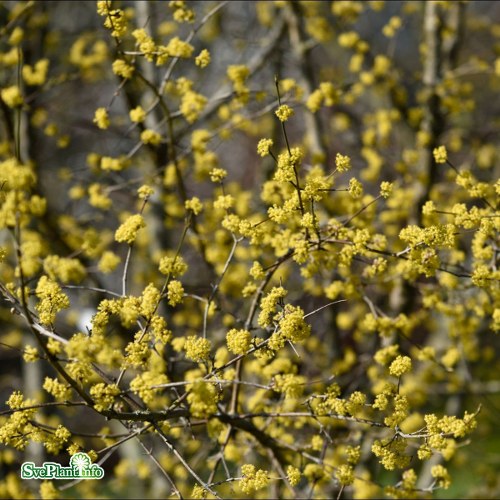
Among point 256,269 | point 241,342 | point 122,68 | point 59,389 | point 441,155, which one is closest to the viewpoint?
point 241,342

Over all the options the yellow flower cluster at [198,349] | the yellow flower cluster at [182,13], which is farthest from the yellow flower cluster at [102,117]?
the yellow flower cluster at [198,349]

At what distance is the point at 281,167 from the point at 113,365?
1052mm

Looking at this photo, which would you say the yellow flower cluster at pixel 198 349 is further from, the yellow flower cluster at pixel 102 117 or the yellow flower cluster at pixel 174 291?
the yellow flower cluster at pixel 102 117

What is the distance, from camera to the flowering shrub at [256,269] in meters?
2.45

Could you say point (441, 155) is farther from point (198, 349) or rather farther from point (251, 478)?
point (251, 478)

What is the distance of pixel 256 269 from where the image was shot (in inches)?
108

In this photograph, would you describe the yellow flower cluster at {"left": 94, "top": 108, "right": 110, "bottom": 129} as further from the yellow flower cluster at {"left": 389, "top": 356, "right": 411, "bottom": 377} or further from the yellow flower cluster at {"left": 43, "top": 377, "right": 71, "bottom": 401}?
the yellow flower cluster at {"left": 389, "top": 356, "right": 411, "bottom": 377}

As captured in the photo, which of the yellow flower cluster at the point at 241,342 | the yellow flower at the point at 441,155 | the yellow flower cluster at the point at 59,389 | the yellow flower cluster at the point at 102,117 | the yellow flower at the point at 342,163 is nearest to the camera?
the yellow flower cluster at the point at 241,342

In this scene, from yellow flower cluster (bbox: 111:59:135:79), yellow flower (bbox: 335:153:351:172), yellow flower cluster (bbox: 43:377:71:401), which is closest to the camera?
yellow flower cluster (bbox: 43:377:71:401)

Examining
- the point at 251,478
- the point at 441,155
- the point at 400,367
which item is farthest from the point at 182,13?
the point at 251,478

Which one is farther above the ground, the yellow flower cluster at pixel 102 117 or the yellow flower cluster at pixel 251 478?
the yellow flower cluster at pixel 102 117

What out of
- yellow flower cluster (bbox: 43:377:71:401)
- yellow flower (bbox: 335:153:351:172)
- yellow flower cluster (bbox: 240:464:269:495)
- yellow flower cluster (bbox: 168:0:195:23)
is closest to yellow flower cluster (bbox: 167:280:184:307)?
yellow flower cluster (bbox: 43:377:71:401)

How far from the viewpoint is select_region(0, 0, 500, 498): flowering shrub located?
2.45m

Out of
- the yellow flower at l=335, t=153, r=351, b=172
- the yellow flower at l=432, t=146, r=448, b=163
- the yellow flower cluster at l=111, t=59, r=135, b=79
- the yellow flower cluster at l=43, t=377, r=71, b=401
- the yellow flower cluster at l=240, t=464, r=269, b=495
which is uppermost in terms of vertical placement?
the yellow flower cluster at l=111, t=59, r=135, b=79
